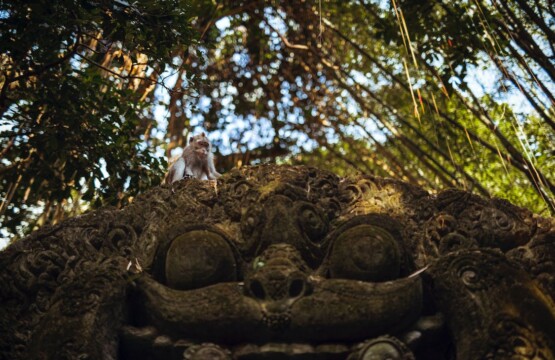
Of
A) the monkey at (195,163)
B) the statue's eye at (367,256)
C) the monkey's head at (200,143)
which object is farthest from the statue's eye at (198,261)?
the monkey's head at (200,143)

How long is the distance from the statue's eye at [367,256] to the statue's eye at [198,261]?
61 centimetres

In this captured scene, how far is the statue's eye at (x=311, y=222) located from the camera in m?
5.34

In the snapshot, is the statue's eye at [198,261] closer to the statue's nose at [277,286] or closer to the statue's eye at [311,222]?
the statue's nose at [277,286]

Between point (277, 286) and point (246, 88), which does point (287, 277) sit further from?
point (246, 88)

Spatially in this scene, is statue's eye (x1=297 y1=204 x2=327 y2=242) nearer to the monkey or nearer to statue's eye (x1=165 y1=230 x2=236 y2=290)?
statue's eye (x1=165 y1=230 x2=236 y2=290)

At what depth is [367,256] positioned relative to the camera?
5027 mm

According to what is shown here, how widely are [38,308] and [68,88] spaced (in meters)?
2.84

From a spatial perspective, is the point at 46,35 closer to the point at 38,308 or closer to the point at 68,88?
the point at 68,88

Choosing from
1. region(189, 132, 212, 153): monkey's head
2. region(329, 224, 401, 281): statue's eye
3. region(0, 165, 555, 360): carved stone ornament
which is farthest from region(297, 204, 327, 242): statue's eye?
region(189, 132, 212, 153): monkey's head

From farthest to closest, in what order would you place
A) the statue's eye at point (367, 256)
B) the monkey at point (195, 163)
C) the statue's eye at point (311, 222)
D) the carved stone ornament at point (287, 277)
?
the monkey at point (195, 163) → the statue's eye at point (311, 222) → the statue's eye at point (367, 256) → the carved stone ornament at point (287, 277)

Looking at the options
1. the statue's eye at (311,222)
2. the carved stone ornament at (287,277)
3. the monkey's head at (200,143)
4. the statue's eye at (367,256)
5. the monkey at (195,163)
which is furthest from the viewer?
the monkey's head at (200,143)

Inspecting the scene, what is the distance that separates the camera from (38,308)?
17.5 feet

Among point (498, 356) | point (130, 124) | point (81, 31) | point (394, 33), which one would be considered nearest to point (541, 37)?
point (394, 33)

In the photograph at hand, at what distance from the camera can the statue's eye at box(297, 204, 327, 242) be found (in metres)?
5.34
